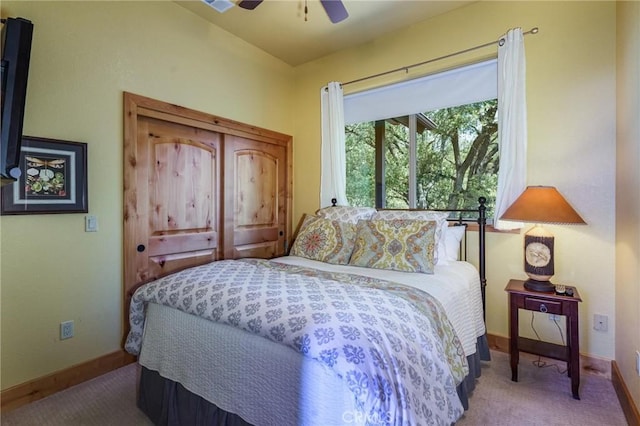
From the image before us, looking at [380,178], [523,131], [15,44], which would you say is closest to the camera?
[15,44]

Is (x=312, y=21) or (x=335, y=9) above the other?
(x=312, y=21)

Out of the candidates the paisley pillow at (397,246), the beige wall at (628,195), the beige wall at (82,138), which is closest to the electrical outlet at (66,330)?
the beige wall at (82,138)

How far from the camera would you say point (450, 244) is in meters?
2.56

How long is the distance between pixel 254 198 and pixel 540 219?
2570 mm

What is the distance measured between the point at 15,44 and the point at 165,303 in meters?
1.42

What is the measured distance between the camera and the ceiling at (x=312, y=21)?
2.66 metres

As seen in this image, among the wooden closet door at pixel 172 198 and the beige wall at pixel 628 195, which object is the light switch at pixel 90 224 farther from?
the beige wall at pixel 628 195

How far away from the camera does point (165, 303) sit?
66.2 inches

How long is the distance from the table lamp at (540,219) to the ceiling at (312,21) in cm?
178

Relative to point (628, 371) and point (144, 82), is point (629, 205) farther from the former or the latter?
point (144, 82)

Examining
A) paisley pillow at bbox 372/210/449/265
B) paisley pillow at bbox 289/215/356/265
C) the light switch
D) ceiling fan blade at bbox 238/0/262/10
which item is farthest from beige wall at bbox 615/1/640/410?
the light switch

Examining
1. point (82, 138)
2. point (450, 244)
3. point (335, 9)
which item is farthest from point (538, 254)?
point (82, 138)

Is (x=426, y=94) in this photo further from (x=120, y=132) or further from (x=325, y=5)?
(x=120, y=132)

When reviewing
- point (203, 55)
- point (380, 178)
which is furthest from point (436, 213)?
point (203, 55)
